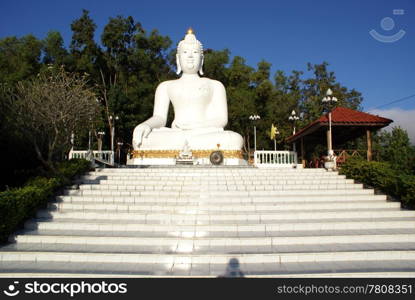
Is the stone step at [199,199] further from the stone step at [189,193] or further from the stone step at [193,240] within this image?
the stone step at [193,240]

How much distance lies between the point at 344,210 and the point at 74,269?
574cm

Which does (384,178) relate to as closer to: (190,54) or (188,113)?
(188,113)

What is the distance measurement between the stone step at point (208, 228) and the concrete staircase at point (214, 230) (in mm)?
20

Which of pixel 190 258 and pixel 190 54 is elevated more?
pixel 190 54

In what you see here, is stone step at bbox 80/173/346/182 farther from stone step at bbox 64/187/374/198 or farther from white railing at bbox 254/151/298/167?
white railing at bbox 254/151/298/167

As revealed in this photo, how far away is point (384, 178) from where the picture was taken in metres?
8.63

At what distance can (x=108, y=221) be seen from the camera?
22.8 ft

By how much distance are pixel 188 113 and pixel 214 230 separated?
10.0 meters

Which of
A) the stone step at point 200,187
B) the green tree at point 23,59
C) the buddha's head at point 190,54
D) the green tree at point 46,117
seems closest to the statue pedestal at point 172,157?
the green tree at point 46,117

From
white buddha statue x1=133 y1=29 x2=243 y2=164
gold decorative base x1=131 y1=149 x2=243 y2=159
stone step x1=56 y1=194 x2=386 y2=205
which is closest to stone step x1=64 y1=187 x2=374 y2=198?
stone step x1=56 y1=194 x2=386 y2=205

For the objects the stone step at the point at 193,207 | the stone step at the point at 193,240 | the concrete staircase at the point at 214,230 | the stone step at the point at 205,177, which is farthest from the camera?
the stone step at the point at 205,177

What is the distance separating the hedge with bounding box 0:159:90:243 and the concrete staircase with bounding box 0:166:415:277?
0.68ft

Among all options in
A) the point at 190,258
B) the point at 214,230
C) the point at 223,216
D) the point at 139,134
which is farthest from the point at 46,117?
the point at 190,258

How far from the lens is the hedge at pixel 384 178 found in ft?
25.5
